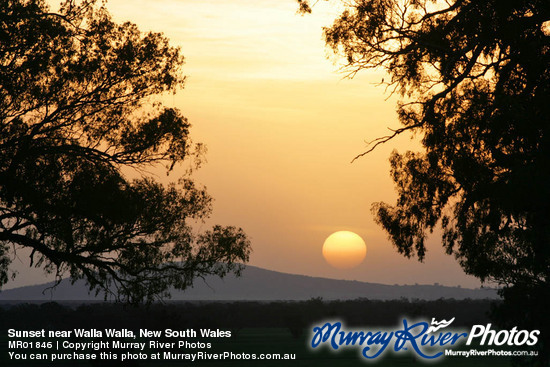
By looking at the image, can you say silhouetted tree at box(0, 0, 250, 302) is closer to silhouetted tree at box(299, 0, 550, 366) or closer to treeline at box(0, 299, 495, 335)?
silhouetted tree at box(299, 0, 550, 366)

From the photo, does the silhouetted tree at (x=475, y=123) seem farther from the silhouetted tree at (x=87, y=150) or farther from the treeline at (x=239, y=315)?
the treeline at (x=239, y=315)

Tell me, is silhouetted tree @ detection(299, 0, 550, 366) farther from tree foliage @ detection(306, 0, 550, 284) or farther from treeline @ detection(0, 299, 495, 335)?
treeline @ detection(0, 299, 495, 335)

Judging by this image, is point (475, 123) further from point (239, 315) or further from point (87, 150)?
point (239, 315)

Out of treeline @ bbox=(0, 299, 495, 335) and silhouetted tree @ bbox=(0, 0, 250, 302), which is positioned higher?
treeline @ bbox=(0, 299, 495, 335)

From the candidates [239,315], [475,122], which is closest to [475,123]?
[475,122]

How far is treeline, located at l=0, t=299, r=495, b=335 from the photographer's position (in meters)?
107

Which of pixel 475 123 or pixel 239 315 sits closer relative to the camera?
pixel 475 123

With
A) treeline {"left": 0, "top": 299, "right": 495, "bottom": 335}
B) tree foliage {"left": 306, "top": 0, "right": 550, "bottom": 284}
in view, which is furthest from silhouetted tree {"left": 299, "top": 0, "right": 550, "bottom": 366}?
treeline {"left": 0, "top": 299, "right": 495, "bottom": 335}

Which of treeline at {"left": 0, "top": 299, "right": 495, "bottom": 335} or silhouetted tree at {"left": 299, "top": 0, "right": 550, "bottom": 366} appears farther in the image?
treeline at {"left": 0, "top": 299, "right": 495, "bottom": 335}

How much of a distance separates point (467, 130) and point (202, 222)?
37.1 ft

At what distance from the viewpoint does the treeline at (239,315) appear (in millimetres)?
106844

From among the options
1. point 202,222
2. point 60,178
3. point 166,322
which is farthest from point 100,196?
point 166,322

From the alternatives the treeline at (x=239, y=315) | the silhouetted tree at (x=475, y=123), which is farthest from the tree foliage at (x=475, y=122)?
the treeline at (x=239, y=315)

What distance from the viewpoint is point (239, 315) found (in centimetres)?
16188
